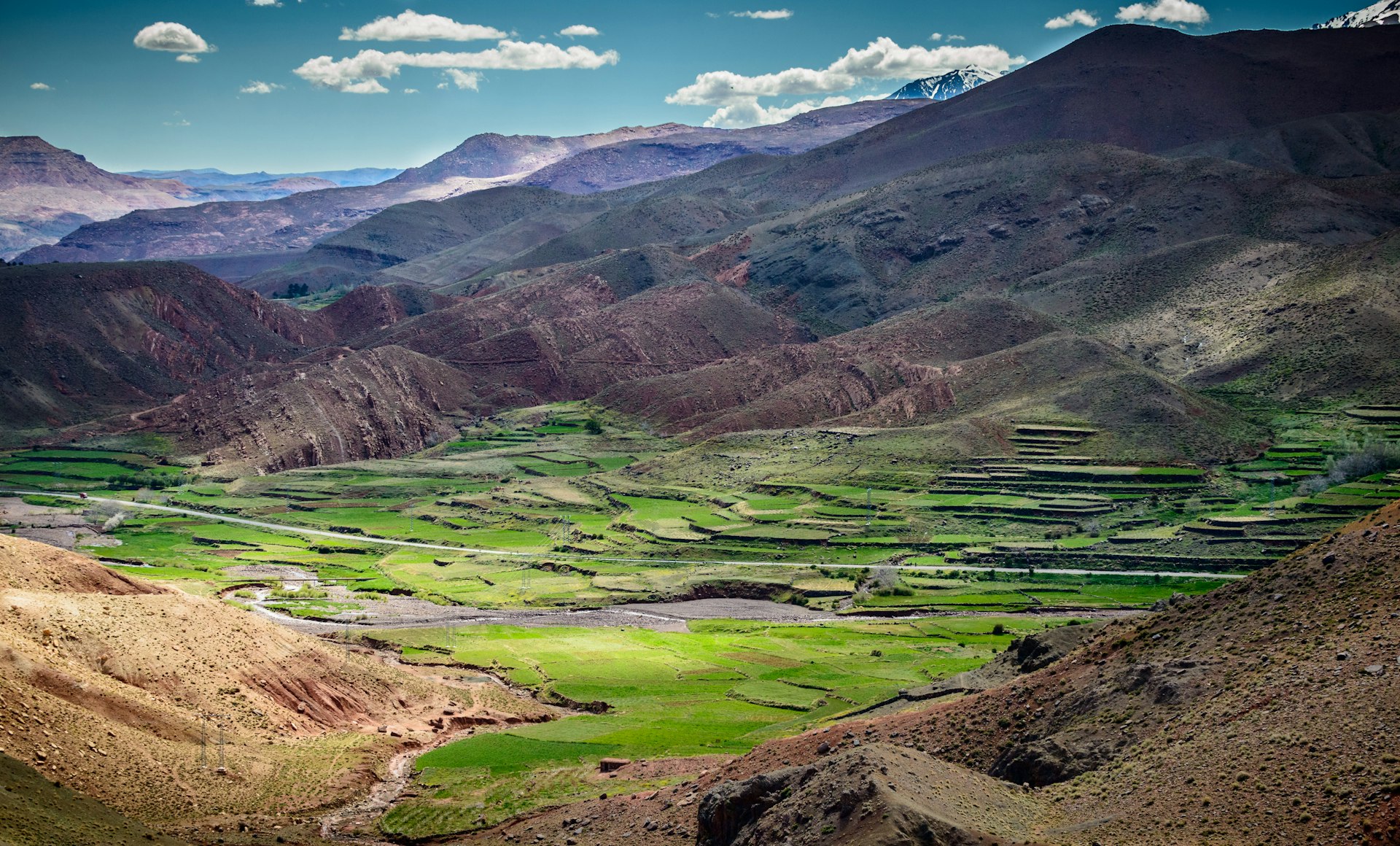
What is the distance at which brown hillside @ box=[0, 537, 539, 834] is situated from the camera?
160 ft

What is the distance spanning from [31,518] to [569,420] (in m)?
76.7

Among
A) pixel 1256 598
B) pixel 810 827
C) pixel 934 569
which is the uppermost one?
pixel 1256 598

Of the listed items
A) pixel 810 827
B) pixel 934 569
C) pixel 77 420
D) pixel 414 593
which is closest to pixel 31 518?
pixel 414 593

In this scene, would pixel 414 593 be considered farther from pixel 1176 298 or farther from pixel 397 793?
pixel 1176 298

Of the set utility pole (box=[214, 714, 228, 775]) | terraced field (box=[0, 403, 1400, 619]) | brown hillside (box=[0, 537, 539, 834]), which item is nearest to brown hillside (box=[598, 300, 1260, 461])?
terraced field (box=[0, 403, 1400, 619])

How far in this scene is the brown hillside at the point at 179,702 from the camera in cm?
4884

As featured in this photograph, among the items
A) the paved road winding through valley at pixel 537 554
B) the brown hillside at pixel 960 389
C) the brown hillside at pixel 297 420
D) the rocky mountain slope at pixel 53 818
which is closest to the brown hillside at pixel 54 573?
the rocky mountain slope at pixel 53 818

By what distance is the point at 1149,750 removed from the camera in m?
40.0

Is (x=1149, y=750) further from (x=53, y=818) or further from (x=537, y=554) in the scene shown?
(x=537, y=554)

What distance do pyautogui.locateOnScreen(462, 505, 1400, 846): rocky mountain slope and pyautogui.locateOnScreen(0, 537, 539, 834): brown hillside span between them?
10.7 m

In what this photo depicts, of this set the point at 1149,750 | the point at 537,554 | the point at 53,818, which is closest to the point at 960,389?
the point at 537,554

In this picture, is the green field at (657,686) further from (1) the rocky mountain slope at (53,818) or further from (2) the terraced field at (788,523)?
(2) the terraced field at (788,523)

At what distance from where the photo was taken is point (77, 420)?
652 ft

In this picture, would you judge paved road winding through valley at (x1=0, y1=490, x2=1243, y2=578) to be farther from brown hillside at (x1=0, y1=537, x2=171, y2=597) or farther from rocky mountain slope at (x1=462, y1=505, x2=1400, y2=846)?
rocky mountain slope at (x1=462, y1=505, x2=1400, y2=846)
